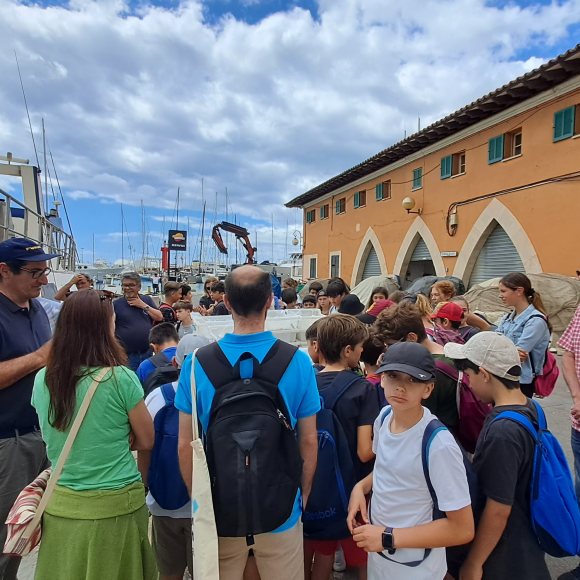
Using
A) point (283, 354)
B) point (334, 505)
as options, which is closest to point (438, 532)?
point (334, 505)

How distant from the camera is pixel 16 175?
9773 mm

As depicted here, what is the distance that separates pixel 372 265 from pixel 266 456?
19530 millimetres

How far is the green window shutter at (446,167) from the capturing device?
47.2 ft

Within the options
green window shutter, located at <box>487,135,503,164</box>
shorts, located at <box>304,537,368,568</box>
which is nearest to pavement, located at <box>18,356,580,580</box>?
shorts, located at <box>304,537,368,568</box>

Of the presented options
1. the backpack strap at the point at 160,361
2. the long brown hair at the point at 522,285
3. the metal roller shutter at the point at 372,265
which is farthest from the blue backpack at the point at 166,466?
the metal roller shutter at the point at 372,265

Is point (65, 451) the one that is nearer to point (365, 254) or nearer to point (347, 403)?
point (347, 403)

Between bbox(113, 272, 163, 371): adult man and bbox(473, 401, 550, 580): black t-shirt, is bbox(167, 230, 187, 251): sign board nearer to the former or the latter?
bbox(113, 272, 163, 371): adult man

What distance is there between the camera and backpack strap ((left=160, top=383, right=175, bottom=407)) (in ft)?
7.02

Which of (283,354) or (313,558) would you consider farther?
(313,558)

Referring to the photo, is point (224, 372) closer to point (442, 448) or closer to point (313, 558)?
point (442, 448)

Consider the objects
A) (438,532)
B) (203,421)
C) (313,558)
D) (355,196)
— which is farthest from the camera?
(355,196)

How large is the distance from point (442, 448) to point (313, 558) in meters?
1.53

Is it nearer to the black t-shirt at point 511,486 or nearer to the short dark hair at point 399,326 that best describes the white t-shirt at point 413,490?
the black t-shirt at point 511,486

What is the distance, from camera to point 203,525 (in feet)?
4.96
